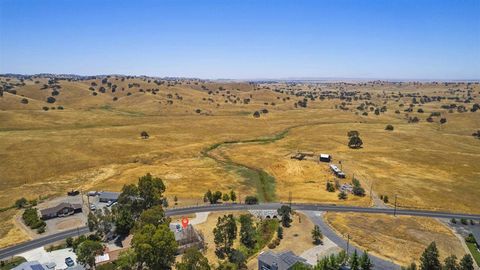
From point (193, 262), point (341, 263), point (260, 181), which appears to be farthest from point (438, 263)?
point (260, 181)

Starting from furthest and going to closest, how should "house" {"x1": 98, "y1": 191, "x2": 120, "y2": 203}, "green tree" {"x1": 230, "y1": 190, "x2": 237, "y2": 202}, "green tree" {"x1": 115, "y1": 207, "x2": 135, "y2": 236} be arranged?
"green tree" {"x1": 230, "y1": 190, "x2": 237, "y2": 202}, "house" {"x1": 98, "y1": 191, "x2": 120, "y2": 203}, "green tree" {"x1": 115, "y1": 207, "x2": 135, "y2": 236}

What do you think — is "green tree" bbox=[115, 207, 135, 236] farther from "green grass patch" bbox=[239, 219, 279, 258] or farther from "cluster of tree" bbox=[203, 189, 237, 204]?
"green grass patch" bbox=[239, 219, 279, 258]

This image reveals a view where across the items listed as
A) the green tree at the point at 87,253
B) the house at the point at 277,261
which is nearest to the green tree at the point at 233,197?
the house at the point at 277,261

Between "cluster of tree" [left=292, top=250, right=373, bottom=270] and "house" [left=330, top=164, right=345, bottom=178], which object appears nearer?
"cluster of tree" [left=292, top=250, right=373, bottom=270]

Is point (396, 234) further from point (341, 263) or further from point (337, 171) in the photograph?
point (337, 171)

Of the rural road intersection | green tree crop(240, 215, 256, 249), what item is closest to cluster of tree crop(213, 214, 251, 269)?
green tree crop(240, 215, 256, 249)

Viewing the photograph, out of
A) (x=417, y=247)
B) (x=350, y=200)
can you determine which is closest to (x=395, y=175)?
(x=350, y=200)
